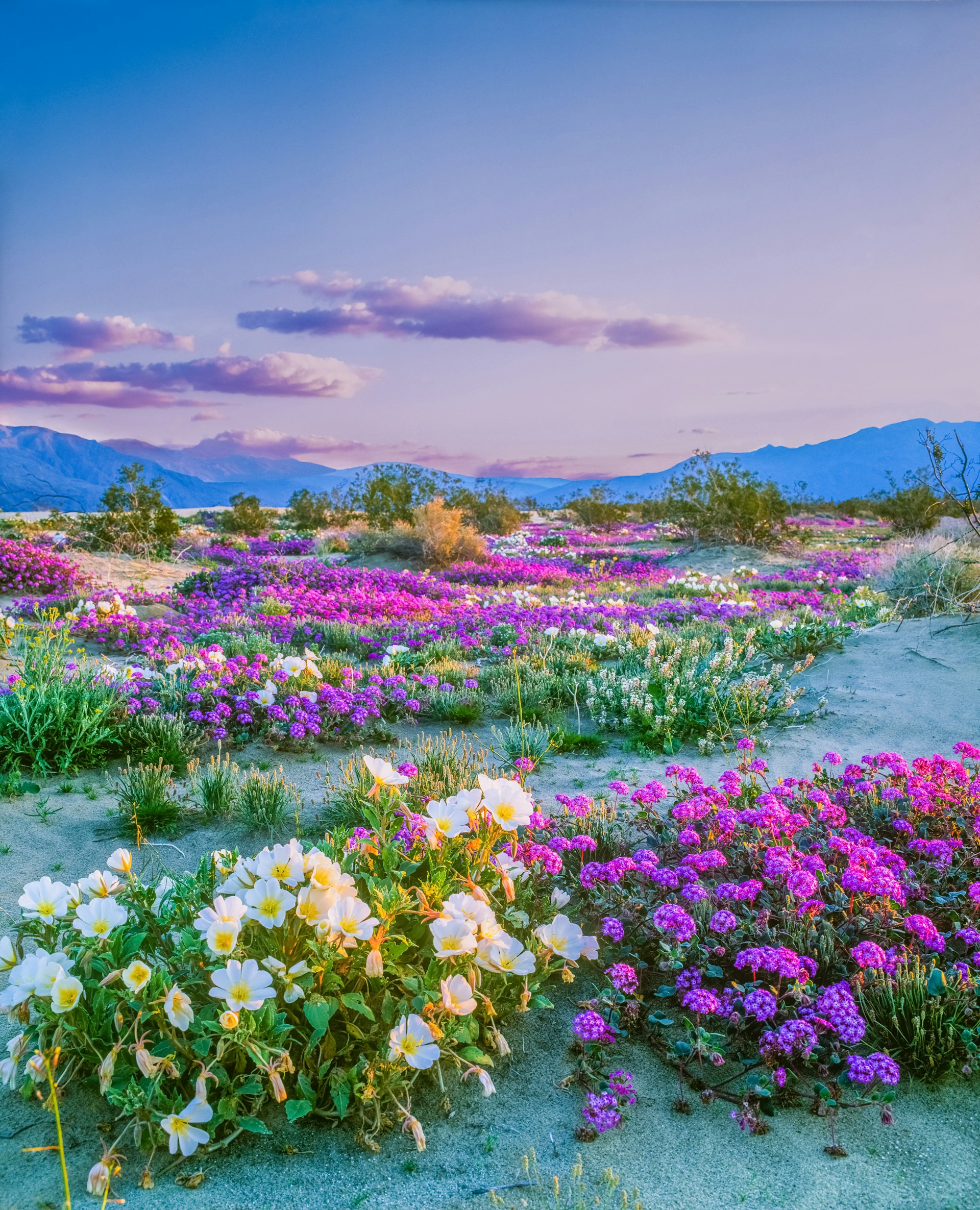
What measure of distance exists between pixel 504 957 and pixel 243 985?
888 millimetres

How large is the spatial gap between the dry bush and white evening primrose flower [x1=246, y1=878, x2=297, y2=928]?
17.4 meters

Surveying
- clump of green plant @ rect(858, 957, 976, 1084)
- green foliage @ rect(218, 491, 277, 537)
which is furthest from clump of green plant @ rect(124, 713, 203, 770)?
green foliage @ rect(218, 491, 277, 537)

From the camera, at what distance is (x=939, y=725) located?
262 inches

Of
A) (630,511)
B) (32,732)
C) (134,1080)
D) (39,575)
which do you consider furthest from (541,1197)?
(630,511)

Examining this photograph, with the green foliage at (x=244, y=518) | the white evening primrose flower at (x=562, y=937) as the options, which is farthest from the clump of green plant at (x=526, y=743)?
Answer: the green foliage at (x=244, y=518)

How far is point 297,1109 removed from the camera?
2.25 metres

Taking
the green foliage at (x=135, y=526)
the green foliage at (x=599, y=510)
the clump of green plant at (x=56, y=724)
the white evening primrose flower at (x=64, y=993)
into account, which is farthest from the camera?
the green foliage at (x=599, y=510)

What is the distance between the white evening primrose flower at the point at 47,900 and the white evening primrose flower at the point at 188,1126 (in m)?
0.78

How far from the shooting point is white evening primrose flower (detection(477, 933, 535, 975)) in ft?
8.27

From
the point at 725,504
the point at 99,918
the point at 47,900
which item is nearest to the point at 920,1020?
the point at 99,918

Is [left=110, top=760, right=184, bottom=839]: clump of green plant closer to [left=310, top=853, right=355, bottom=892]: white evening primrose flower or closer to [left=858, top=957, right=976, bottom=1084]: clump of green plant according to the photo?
[left=310, top=853, right=355, bottom=892]: white evening primrose flower

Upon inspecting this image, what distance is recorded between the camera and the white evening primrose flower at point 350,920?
2.34m

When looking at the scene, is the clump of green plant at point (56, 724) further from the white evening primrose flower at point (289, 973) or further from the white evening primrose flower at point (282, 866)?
A: the white evening primrose flower at point (289, 973)

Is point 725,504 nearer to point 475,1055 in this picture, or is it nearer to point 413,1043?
point 475,1055
